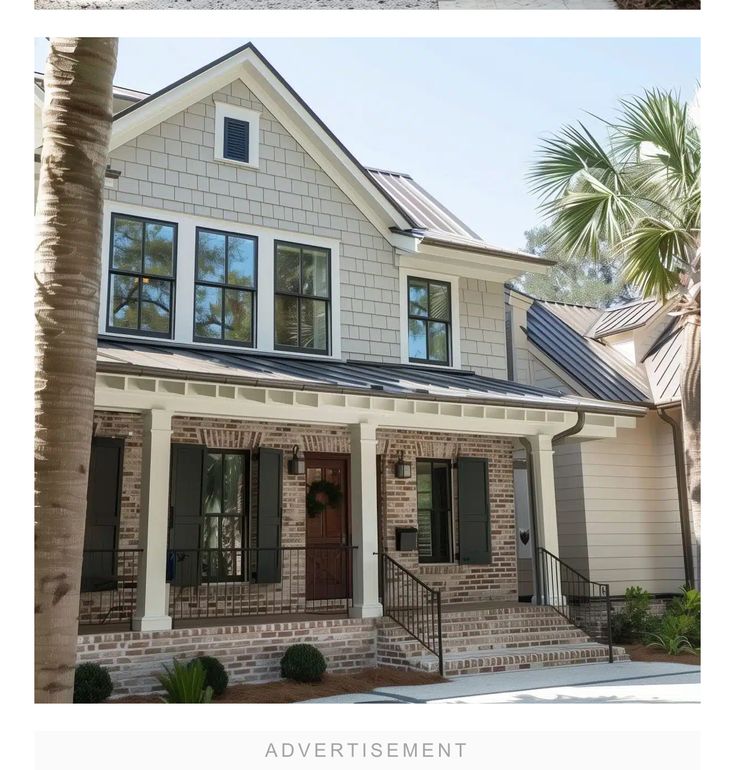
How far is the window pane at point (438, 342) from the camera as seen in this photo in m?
12.9

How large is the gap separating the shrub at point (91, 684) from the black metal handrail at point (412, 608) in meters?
3.19

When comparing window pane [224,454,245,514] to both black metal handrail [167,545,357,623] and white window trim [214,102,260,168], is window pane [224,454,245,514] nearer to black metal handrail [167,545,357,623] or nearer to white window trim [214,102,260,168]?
black metal handrail [167,545,357,623]

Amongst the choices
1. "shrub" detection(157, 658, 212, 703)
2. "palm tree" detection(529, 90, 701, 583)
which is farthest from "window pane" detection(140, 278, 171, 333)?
"palm tree" detection(529, 90, 701, 583)

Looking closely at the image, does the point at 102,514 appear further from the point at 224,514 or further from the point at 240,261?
the point at 240,261

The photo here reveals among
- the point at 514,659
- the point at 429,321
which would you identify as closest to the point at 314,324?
the point at 429,321

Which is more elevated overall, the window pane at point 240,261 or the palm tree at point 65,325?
the window pane at point 240,261

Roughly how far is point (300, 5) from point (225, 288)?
6187 millimetres

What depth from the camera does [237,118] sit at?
12.0 metres

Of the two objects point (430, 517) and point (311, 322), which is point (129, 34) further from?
point (430, 517)

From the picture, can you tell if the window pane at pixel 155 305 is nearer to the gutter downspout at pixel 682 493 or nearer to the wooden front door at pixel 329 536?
the wooden front door at pixel 329 536

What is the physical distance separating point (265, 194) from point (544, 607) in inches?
248

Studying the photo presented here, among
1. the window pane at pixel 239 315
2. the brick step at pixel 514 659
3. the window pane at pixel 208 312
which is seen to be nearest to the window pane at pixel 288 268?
the window pane at pixel 239 315

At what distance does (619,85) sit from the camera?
39.3 ft

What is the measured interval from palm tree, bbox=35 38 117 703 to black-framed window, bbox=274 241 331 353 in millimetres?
6622
